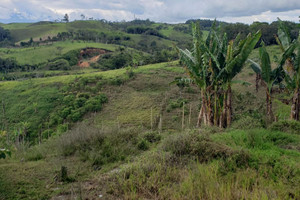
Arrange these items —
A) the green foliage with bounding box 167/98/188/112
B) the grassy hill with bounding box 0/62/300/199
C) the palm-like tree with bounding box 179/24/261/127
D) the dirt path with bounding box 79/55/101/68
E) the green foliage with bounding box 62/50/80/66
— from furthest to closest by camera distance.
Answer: the dirt path with bounding box 79/55/101/68 → the green foliage with bounding box 62/50/80/66 → the green foliage with bounding box 167/98/188/112 → the palm-like tree with bounding box 179/24/261/127 → the grassy hill with bounding box 0/62/300/199

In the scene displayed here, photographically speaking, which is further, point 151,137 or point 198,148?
point 151,137

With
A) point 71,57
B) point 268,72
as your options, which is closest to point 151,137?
point 268,72

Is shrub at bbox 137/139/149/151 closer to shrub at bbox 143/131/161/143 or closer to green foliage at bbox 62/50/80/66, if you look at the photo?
shrub at bbox 143/131/161/143

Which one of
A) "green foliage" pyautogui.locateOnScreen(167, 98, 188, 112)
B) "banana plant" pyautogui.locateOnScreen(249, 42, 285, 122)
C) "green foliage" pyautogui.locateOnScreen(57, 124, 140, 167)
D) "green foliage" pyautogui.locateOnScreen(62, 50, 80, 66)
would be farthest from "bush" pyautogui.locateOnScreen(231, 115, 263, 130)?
"green foliage" pyautogui.locateOnScreen(62, 50, 80, 66)

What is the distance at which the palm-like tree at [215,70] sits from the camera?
9297 millimetres

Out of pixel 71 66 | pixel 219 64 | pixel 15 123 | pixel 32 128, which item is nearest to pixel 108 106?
pixel 32 128

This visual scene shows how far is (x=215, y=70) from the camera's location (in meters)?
9.67

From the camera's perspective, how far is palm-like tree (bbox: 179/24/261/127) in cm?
930

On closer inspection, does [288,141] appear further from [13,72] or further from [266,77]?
[13,72]

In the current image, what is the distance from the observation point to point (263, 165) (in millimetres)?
4707

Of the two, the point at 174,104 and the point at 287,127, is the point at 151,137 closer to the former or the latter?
the point at 287,127

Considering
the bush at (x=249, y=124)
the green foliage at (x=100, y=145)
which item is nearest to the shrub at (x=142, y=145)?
the green foliage at (x=100, y=145)

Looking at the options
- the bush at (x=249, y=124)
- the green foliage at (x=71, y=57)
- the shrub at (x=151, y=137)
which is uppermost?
the green foliage at (x=71, y=57)

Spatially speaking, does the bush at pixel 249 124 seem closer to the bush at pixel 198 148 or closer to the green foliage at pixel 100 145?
the bush at pixel 198 148
